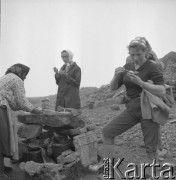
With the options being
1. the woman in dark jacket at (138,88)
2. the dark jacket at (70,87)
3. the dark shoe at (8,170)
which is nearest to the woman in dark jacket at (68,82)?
the dark jacket at (70,87)

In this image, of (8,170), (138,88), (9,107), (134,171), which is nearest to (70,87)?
(9,107)

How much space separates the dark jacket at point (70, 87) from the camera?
786 cm

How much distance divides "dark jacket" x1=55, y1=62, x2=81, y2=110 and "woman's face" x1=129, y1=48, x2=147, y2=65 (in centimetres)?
328

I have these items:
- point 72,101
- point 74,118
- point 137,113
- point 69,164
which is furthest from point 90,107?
point 137,113

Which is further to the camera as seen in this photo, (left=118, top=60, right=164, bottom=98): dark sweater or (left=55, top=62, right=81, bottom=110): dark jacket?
(left=55, top=62, right=81, bottom=110): dark jacket

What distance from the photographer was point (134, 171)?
5609 millimetres

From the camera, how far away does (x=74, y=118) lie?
6.78m

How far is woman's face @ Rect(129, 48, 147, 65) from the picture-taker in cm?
467

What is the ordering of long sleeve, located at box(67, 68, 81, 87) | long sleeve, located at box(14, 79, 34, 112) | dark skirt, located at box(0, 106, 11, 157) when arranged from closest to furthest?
dark skirt, located at box(0, 106, 11, 157) < long sleeve, located at box(14, 79, 34, 112) < long sleeve, located at box(67, 68, 81, 87)

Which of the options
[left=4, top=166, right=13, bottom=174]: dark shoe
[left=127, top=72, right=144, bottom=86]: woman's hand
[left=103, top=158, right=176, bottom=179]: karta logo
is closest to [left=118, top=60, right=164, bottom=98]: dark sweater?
[left=127, top=72, right=144, bottom=86]: woman's hand

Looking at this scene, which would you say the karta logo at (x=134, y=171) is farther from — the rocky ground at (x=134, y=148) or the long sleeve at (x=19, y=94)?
the long sleeve at (x=19, y=94)

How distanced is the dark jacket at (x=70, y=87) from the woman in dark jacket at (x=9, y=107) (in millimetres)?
2242

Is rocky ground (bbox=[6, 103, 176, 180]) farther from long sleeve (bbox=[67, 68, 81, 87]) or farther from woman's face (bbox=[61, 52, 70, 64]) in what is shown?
woman's face (bbox=[61, 52, 70, 64])

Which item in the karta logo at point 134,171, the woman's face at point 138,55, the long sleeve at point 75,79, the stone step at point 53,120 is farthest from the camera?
the long sleeve at point 75,79
